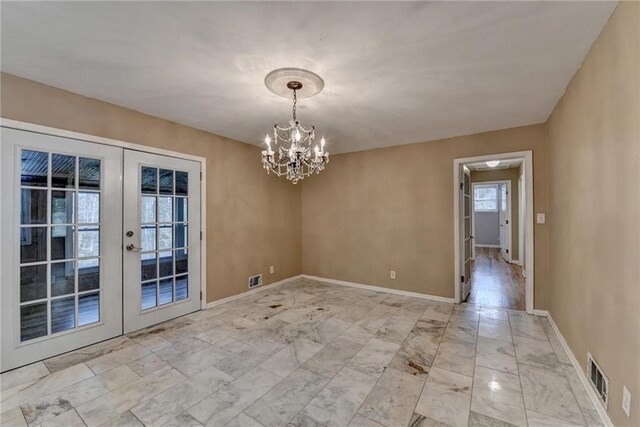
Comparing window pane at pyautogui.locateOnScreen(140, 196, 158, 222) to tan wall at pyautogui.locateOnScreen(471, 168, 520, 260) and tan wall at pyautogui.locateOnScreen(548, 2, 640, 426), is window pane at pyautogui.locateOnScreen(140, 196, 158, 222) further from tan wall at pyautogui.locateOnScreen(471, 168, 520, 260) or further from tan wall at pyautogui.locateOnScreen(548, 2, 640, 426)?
tan wall at pyautogui.locateOnScreen(471, 168, 520, 260)

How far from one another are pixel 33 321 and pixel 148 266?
3.29ft

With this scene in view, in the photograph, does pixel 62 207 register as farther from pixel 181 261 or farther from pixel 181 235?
pixel 181 261

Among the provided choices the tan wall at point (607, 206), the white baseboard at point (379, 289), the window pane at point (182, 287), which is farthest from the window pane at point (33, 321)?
the tan wall at point (607, 206)

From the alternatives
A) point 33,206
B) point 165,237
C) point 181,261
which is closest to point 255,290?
point 181,261

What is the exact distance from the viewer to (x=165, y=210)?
3.38 m

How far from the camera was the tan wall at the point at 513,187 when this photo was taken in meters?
6.96

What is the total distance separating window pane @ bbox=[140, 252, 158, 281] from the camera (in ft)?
10.3

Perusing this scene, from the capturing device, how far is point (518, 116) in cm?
323

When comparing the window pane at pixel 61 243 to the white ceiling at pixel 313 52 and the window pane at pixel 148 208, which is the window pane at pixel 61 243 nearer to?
the window pane at pixel 148 208

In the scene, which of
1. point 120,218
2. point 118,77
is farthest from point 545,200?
point 120,218

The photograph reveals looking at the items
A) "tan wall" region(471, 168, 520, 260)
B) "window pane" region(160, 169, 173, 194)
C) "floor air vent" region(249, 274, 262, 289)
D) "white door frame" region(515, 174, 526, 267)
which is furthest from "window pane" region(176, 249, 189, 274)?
"tan wall" region(471, 168, 520, 260)

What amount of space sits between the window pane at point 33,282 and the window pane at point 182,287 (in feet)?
4.11

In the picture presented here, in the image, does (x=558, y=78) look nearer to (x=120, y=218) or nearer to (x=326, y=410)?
(x=326, y=410)

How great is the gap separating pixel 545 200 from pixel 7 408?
5.33m
